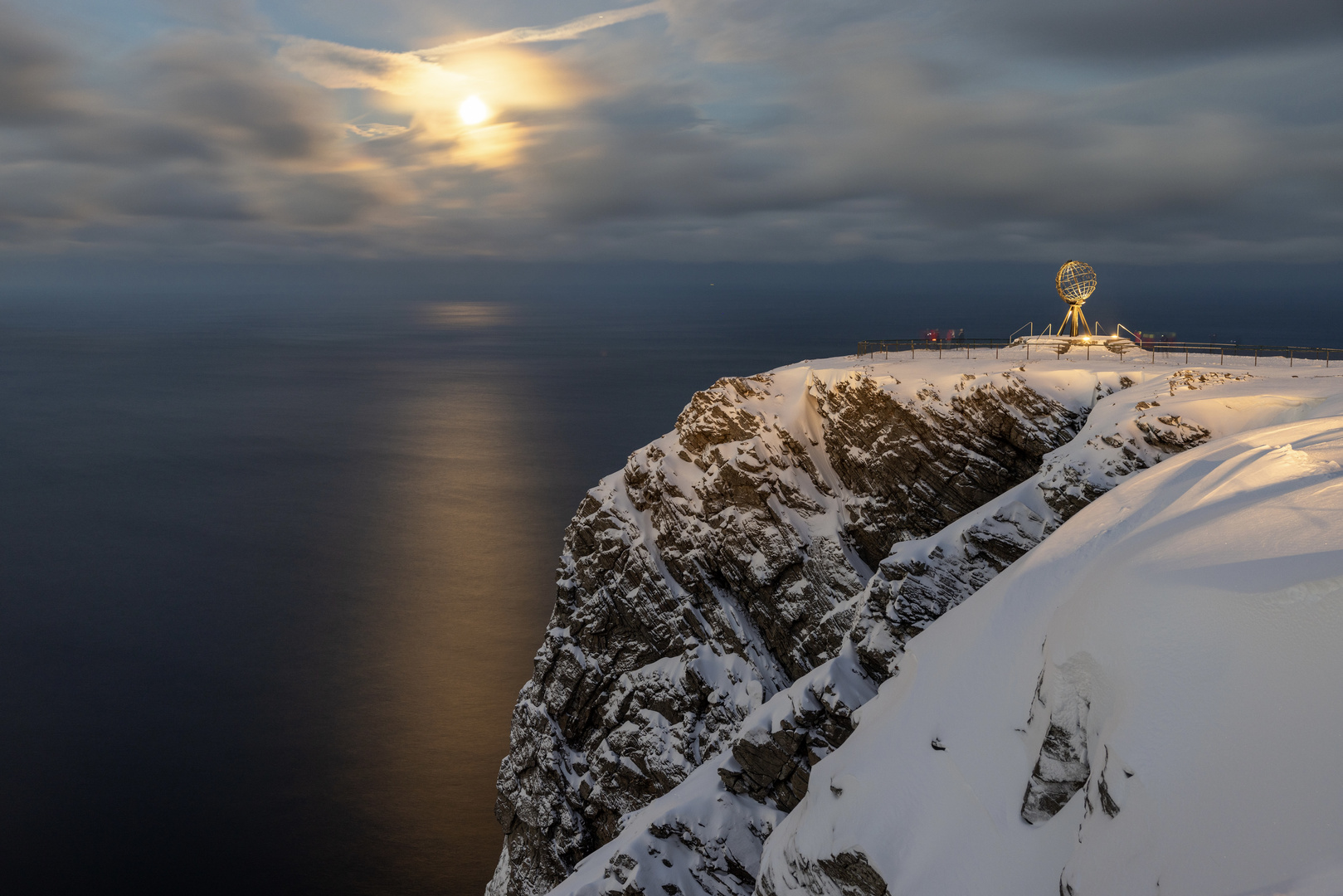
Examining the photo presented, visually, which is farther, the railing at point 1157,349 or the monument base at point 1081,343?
the monument base at point 1081,343

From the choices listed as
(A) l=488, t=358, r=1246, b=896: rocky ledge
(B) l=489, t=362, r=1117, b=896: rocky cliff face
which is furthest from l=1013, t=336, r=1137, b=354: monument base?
(B) l=489, t=362, r=1117, b=896: rocky cliff face

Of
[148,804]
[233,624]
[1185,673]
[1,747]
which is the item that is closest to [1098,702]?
[1185,673]

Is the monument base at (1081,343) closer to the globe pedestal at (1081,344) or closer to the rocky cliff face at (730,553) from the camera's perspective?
the globe pedestal at (1081,344)

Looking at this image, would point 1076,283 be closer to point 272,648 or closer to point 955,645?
point 955,645

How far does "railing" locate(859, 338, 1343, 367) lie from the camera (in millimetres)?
44125

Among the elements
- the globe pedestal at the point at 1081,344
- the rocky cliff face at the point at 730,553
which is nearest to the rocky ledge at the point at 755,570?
the rocky cliff face at the point at 730,553

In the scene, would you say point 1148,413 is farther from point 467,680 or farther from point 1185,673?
point 467,680

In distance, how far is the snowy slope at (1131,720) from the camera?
10633 mm

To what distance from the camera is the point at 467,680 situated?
6906cm

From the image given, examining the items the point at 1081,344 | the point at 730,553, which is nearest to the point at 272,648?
the point at 730,553

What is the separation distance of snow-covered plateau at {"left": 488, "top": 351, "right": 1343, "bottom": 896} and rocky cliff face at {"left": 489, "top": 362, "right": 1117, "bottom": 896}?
15cm

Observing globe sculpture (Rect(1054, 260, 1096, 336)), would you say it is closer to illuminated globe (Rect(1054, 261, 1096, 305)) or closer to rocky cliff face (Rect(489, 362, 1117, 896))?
illuminated globe (Rect(1054, 261, 1096, 305))

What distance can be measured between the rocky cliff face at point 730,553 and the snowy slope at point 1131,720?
54.4 feet

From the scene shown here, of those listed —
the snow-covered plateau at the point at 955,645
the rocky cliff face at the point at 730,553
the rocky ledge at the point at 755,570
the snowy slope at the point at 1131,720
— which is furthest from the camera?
the rocky cliff face at the point at 730,553
